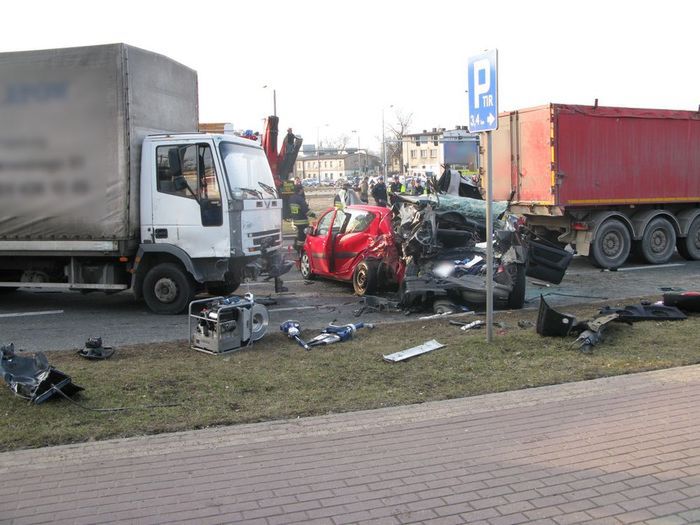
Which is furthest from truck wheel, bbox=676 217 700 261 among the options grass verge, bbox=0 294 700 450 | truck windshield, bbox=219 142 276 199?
truck windshield, bbox=219 142 276 199

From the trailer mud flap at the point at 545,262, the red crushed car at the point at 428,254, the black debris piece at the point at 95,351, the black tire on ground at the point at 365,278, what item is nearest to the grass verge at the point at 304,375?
the black debris piece at the point at 95,351

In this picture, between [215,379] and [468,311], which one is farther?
[468,311]

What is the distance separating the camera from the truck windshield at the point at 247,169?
31.4 feet

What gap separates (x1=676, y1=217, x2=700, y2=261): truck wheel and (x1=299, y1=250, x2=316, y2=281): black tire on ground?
353 inches

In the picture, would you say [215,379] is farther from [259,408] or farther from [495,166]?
[495,166]

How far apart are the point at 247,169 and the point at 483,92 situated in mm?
4367

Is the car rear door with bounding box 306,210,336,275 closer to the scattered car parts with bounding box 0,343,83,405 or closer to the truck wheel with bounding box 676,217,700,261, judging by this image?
the scattered car parts with bounding box 0,343,83,405

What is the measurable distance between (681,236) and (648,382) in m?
10.8

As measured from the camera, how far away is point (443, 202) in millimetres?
10992

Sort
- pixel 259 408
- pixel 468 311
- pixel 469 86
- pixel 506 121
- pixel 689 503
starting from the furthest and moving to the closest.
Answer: pixel 506 121, pixel 468 311, pixel 469 86, pixel 259 408, pixel 689 503

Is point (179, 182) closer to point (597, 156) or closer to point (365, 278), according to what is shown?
point (365, 278)

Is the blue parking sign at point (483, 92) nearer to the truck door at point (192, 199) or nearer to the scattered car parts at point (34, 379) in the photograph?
the truck door at point (192, 199)

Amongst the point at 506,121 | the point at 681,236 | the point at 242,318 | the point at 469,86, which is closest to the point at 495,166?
the point at 506,121

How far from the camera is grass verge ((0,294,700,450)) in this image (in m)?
5.12
